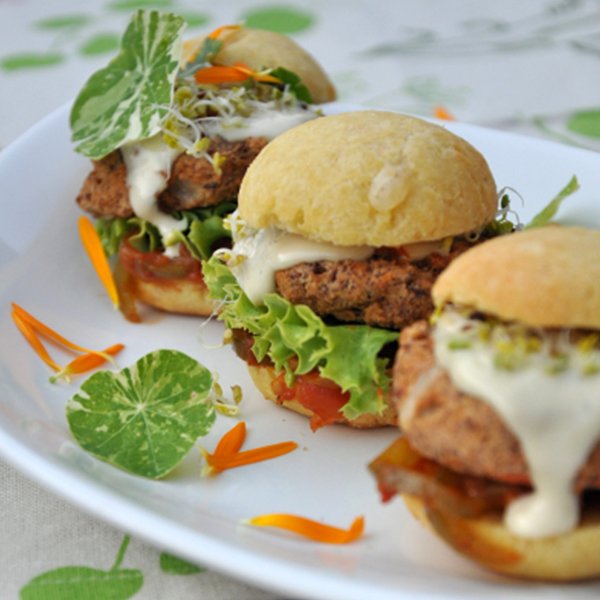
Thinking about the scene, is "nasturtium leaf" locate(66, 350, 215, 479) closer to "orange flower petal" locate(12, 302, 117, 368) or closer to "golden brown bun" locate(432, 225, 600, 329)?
"orange flower petal" locate(12, 302, 117, 368)

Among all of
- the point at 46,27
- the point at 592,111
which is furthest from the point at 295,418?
the point at 46,27

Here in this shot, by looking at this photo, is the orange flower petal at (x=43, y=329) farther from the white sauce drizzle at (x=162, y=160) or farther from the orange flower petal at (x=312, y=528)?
the orange flower petal at (x=312, y=528)

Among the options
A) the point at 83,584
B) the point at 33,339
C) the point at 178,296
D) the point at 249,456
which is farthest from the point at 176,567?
the point at 178,296

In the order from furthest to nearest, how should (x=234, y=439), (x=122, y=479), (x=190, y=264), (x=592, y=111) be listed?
(x=592, y=111), (x=190, y=264), (x=234, y=439), (x=122, y=479)

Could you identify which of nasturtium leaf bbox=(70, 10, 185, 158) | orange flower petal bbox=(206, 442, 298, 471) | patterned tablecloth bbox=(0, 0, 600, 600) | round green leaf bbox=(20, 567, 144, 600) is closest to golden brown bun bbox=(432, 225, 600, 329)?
orange flower petal bbox=(206, 442, 298, 471)

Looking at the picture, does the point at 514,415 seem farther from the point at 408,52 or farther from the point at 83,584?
the point at 408,52

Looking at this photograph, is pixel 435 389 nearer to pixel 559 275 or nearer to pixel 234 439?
pixel 559 275
